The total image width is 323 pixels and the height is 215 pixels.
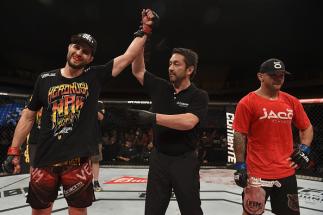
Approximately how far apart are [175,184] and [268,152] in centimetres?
81

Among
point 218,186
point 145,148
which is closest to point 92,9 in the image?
point 145,148

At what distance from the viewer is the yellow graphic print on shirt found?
220 centimetres

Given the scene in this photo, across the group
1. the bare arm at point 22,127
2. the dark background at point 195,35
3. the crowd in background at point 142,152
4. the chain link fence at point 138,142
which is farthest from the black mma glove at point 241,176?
the dark background at point 195,35

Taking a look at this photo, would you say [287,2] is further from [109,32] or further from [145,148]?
[145,148]

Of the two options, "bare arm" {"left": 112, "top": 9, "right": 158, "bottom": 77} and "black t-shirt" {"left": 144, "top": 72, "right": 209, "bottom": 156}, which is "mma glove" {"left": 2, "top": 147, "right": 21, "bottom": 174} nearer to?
"bare arm" {"left": 112, "top": 9, "right": 158, "bottom": 77}

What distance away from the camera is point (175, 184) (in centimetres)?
233

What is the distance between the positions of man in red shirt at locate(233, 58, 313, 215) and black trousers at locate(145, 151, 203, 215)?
1.28 ft

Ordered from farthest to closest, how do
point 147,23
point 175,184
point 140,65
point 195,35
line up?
point 195,35 < point 140,65 < point 147,23 < point 175,184

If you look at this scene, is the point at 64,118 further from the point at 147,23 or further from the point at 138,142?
the point at 138,142

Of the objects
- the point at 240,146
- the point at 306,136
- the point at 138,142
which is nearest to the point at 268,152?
the point at 240,146

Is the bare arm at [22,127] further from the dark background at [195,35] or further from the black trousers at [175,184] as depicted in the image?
the dark background at [195,35]

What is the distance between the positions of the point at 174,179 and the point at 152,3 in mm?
12422

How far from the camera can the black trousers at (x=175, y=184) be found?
7.59 ft

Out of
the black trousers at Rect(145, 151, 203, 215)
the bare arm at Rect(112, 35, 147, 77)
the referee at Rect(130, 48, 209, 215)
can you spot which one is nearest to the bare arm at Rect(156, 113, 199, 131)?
the referee at Rect(130, 48, 209, 215)
